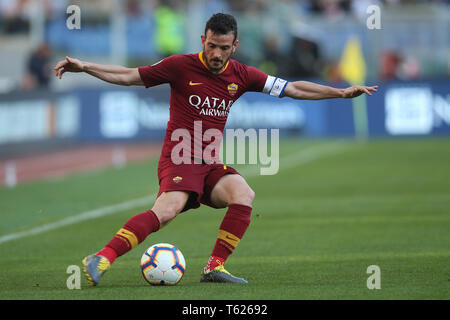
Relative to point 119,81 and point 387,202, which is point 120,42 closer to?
point 387,202

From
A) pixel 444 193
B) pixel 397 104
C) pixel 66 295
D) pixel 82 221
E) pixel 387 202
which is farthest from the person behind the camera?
pixel 397 104

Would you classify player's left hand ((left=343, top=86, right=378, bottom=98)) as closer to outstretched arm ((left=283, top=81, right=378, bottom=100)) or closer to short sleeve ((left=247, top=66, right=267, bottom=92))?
outstretched arm ((left=283, top=81, right=378, bottom=100))

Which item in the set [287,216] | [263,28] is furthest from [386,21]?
→ [287,216]

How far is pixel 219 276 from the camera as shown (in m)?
7.25

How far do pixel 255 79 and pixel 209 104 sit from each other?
50 centimetres

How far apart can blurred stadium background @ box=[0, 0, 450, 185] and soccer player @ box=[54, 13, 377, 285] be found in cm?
1366

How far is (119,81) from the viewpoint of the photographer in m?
7.24

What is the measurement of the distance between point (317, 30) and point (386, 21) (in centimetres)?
268

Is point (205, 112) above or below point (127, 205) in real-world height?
above

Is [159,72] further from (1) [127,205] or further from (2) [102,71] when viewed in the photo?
(1) [127,205]

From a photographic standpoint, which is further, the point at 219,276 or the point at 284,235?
the point at 284,235

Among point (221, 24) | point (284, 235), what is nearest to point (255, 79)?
point (221, 24)

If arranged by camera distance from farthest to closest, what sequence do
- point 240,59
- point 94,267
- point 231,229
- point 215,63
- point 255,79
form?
point 240,59 < point 255,79 < point 231,229 < point 215,63 < point 94,267

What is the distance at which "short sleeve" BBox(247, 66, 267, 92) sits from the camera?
7750 mm
